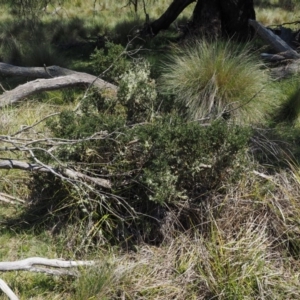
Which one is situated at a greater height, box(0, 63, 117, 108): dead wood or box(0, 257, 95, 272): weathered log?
box(0, 63, 117, 108): dead wood

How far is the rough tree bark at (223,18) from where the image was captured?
8.27 metres

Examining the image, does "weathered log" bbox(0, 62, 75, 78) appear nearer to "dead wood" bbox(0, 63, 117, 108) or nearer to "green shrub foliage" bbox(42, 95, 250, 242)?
"dead wood" bbox(0, 63, 117, 108)

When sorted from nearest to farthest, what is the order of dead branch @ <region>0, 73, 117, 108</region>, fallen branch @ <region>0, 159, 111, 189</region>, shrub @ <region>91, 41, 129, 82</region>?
fallen branch @ <region>0, 159, 111, 189</region>
shrub @ <region>91, 41, 129, 82</region>
dead branch @ <region>0, 73, 117, 108</region>

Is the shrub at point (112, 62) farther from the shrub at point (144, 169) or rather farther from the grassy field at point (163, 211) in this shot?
the shrub at point (144, 169)

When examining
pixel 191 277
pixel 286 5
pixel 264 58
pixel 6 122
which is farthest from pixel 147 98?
pixel 286 5

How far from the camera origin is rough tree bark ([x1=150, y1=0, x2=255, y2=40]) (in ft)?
27.1

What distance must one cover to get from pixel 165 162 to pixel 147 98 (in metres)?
1.45

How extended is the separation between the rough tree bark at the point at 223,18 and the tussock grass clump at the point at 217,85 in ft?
7.53

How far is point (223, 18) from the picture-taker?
841 cm

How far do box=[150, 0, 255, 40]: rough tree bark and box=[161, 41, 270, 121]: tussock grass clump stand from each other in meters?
2.29

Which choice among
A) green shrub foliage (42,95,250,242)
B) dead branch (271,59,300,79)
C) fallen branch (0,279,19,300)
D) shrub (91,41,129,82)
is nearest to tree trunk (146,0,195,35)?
dead branch (271,59,300,79)

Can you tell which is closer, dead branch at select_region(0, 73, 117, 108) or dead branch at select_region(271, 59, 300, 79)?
dead branch at select_region(0, 73, 117, 108)

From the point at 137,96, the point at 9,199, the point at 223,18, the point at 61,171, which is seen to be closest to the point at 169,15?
the point at 223,18

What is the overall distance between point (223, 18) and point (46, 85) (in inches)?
139
